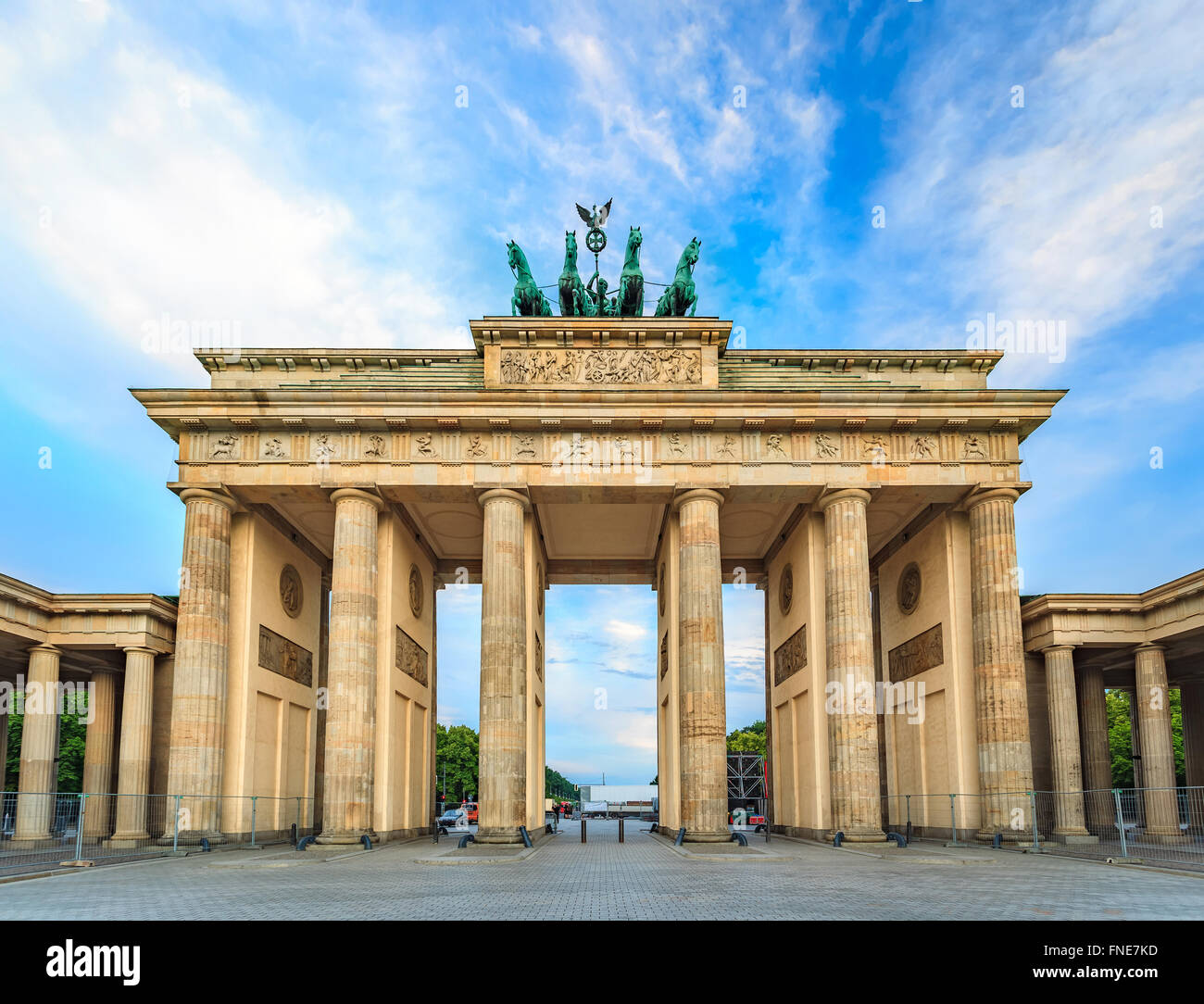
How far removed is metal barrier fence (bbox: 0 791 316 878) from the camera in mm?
20203

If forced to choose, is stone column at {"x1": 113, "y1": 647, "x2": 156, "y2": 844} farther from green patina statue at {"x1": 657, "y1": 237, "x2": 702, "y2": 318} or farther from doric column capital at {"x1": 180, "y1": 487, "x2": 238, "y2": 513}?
green patina statue at {"x1": 657, "y1": 237, "x2": 702, "y2": 318}

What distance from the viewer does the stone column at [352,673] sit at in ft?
82.5

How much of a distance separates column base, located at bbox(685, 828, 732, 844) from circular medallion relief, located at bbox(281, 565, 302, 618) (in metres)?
→ 15.4

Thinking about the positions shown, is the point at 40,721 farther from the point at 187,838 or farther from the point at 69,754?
the point at 69,754

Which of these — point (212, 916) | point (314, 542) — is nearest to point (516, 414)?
point (314, 542)

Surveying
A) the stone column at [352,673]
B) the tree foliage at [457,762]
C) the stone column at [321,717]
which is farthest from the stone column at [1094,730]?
the tree foliage at [457,762]

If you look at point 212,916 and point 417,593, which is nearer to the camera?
point 212,916

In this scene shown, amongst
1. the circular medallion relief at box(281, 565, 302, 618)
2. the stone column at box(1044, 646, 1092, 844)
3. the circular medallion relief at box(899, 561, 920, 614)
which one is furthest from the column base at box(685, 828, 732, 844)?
the circular medallion relief at box(281, 565, 302, 618)

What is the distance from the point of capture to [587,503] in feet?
98.8

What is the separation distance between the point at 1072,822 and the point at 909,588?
9.21m

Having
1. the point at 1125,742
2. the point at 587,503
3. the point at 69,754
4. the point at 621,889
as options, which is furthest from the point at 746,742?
the point at 621,889

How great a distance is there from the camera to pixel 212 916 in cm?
1135
